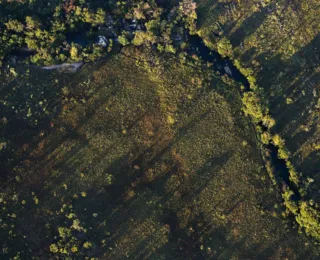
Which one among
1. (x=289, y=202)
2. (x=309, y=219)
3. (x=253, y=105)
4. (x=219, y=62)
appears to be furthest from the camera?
(x=219, y=62)

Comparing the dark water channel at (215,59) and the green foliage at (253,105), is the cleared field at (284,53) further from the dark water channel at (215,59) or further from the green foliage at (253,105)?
the green foliage at (253,105)

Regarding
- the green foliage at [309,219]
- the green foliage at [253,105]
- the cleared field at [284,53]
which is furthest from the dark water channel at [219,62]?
the green foliage at [309,219]

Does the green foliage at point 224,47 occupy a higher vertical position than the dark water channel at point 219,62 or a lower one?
higher

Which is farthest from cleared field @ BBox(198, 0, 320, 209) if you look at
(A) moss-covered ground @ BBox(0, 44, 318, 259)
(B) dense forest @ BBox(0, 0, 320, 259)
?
(A) moss-covered ground @ BBox(0, 44, 318, 259)

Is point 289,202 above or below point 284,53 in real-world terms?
below

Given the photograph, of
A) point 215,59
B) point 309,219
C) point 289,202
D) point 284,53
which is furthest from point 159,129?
point 309,219

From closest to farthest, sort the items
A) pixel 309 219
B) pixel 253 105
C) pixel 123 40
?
1. pixel 309 219
2. pixel 253 105
3. pixel 123 40

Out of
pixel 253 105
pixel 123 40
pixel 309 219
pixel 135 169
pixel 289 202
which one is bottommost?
pixel 135 169

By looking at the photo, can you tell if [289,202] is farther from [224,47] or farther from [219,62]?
[224,47]

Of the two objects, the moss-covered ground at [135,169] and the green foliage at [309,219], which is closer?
the moss-covered ground at [135,169]

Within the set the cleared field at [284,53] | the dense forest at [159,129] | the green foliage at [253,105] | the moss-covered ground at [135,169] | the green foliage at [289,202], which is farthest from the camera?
the cleared field at [284,53]

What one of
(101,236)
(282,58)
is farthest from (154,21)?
(101,236)
